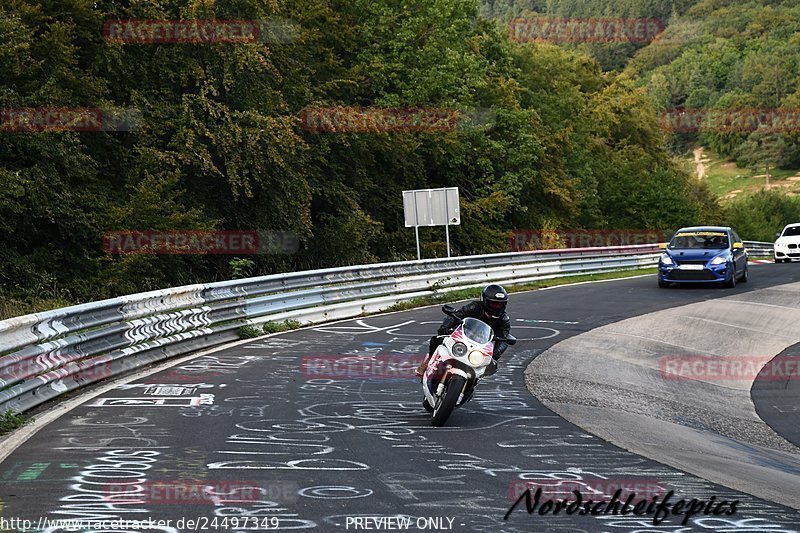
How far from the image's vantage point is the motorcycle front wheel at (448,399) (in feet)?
30.5

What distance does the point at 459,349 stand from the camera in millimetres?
9391

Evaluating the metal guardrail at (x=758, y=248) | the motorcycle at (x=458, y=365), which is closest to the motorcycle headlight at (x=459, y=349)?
the motorcycle at (x=458, y=365)

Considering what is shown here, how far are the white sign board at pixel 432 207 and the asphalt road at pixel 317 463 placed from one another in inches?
561

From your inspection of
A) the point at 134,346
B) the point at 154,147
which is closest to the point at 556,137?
the point at 154,147

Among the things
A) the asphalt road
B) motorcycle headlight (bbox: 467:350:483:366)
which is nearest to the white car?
the asphalt road

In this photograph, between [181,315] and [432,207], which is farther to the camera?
[432,207]

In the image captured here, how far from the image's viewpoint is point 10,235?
24.2 meters

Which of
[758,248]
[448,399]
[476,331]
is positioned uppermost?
[476,331]

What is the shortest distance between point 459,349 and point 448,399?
47 cm

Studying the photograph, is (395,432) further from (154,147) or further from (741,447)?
(154,147)

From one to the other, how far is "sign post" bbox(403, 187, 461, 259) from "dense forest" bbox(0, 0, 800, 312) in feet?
12.5

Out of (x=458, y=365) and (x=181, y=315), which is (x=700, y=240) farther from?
(x=458, y=365)

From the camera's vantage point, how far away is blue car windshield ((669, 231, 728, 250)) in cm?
2716

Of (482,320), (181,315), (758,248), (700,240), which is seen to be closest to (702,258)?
(700,240)
